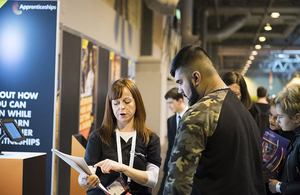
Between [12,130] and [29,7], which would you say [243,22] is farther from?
[12,130]

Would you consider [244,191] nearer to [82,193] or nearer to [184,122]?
[184,122]

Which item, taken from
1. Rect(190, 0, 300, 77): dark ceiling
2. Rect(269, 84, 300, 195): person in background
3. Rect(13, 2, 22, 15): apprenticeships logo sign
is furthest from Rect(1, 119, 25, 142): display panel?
Rect(190, 0, 300, 77): dark ceiling

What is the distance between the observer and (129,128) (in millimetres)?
2439

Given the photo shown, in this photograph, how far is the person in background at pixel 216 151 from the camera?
145 cm

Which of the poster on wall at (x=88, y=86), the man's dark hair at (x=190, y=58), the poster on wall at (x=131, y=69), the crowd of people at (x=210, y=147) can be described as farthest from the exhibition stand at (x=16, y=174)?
the poster on wall at (x=131, y=69)

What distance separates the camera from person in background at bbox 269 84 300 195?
6.88 feet

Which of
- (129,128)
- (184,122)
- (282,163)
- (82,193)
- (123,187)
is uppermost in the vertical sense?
(184,122)

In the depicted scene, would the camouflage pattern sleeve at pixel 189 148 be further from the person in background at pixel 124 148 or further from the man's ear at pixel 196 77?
the person in background at pixel 124 148

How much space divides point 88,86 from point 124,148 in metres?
3.30

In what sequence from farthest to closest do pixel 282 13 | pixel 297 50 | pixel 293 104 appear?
pixel 297 50
pixel 282 13
pixel 293 104

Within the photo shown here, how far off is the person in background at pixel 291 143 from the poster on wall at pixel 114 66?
4669 millimetres

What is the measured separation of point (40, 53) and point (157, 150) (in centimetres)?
182

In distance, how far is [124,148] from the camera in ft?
7.62

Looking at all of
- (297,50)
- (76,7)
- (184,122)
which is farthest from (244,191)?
(297,50)
